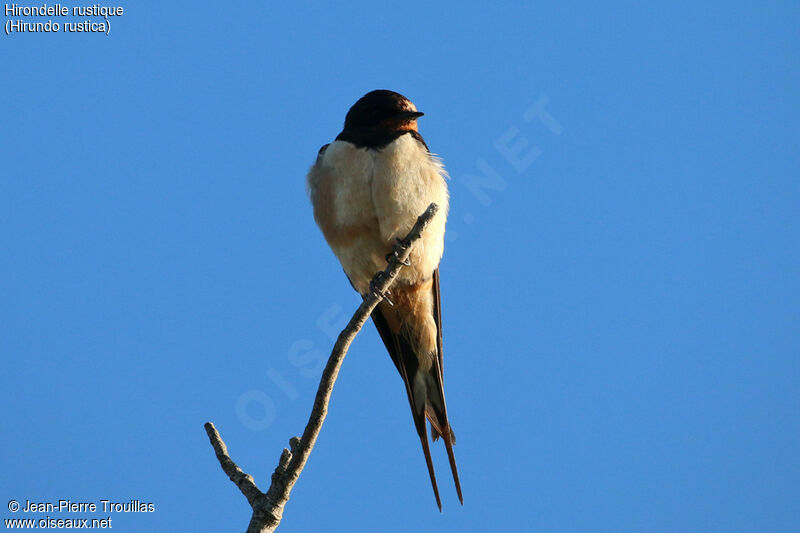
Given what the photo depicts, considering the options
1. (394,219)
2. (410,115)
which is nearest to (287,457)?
(394,219)

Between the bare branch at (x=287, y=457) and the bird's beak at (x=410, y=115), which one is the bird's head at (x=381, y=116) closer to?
the bird's beak at (x=410, y=115)

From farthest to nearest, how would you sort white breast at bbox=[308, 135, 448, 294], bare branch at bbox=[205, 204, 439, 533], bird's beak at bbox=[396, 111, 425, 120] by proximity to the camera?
bird's beak at bbox=[396, 111, 425, 120], white breast at bbox=[308, 135, 448, 294], bare branch at bbox=[205, 204, 439, 533]

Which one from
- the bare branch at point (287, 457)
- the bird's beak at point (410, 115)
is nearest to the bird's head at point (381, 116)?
the bird's beak at point (410, 115)

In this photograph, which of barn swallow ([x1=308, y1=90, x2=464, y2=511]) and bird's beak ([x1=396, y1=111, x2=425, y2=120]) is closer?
barn swallow ([x1=308, y1=90, x2=464, y2=511])

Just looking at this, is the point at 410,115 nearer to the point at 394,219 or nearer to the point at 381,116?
the point at 381,116

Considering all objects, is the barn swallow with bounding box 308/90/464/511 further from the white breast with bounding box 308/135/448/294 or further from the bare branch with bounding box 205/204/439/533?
the bare branch with bounding box 205/204/439/533

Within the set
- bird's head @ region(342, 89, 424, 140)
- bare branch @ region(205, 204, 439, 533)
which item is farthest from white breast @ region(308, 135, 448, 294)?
bare branch @ region(205, 204, 439, 533)

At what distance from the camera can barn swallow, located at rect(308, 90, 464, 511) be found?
4.46 meters

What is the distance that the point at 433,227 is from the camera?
15.3 feet

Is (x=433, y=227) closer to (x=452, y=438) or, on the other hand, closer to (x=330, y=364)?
(x=452, y=438)

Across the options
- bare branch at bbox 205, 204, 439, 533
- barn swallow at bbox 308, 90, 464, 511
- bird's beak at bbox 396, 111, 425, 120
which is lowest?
bare branch at bbox 205, 204, 439, 533

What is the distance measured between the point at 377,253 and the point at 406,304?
0.48 meters

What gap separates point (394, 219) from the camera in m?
4.44

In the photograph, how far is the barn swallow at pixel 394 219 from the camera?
14.6 ft
